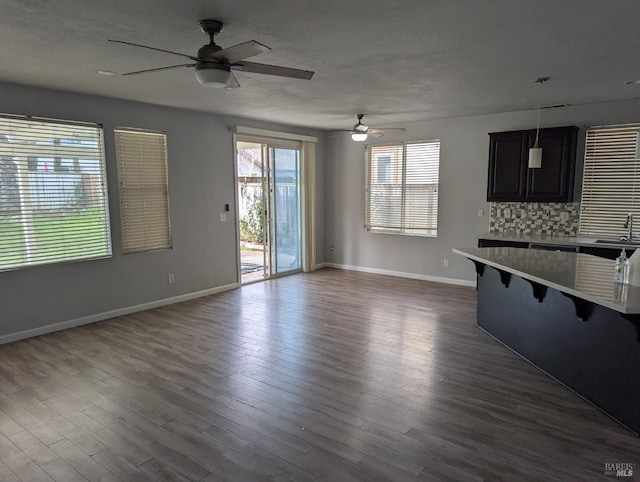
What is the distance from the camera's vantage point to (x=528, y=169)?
5.62 m

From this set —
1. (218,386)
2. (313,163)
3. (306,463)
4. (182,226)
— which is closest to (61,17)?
(218,386)

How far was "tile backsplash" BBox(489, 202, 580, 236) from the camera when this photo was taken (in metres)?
5.63

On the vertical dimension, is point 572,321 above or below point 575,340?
above

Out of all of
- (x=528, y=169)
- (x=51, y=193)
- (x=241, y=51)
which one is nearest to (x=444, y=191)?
(x=528, y=169)

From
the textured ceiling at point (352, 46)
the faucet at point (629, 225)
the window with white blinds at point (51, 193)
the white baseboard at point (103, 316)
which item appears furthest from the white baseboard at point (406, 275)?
the window with white blinds at point (51, 193)

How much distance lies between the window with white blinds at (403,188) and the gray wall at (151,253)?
195 centimetres

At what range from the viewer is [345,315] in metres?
5.09

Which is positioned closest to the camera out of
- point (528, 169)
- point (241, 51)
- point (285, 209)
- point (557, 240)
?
point (241, 51)

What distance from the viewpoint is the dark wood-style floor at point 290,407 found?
2332mm

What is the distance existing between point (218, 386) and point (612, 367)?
284cm

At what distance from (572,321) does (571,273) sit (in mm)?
368

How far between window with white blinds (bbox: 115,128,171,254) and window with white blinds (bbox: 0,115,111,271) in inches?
9.3

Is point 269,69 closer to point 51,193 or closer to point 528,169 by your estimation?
point 51,193

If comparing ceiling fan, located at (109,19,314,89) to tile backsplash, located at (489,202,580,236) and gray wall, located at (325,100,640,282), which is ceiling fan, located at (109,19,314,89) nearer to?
gray wall, located at (325,100,640,282)
